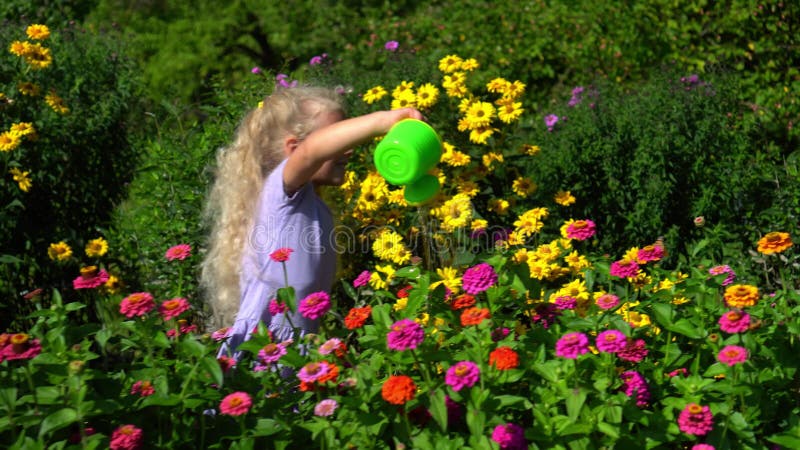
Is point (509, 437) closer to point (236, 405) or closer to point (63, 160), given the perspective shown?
point (236, 405)

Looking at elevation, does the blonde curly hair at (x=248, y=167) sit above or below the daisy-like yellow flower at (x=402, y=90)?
below

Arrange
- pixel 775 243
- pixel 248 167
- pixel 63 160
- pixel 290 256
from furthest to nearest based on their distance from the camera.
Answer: pixel 63 160, pixel 248 167, pixel 290 256, pixel 775 243

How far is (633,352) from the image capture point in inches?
74.5

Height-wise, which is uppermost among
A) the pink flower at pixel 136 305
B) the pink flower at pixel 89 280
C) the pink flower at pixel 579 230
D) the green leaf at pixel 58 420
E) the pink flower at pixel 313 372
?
the pink flower at pixel 89 280

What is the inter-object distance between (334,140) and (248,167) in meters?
0.59

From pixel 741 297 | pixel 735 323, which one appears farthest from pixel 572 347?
pixel 741 297

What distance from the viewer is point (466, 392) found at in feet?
5.86

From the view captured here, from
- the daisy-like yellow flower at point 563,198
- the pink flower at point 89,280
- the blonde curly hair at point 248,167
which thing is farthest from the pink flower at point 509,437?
the daisy-like yellow flower at point 563,198

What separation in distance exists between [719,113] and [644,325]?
2518 millimetres

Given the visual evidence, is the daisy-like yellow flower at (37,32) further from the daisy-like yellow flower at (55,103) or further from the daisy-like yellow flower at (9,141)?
the daisy-like yellow flower at (9,141)

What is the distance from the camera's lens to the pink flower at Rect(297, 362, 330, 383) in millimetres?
1798

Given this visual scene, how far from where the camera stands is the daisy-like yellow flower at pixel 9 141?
3.57m

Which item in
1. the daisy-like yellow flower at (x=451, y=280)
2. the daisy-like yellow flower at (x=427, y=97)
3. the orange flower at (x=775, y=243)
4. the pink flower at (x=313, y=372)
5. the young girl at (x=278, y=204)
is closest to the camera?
the pink flower at (x=313, y=372)

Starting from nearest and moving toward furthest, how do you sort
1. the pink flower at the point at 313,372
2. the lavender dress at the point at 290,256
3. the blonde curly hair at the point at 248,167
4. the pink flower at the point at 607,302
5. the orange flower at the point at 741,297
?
the pink flower at the point at 313,372 → the orange flower at the point at 741,297 → the pink flower at the point at 607,302 → the lavender dress at the point at 290,256 → the blonde curly hair at the point at 248,167
